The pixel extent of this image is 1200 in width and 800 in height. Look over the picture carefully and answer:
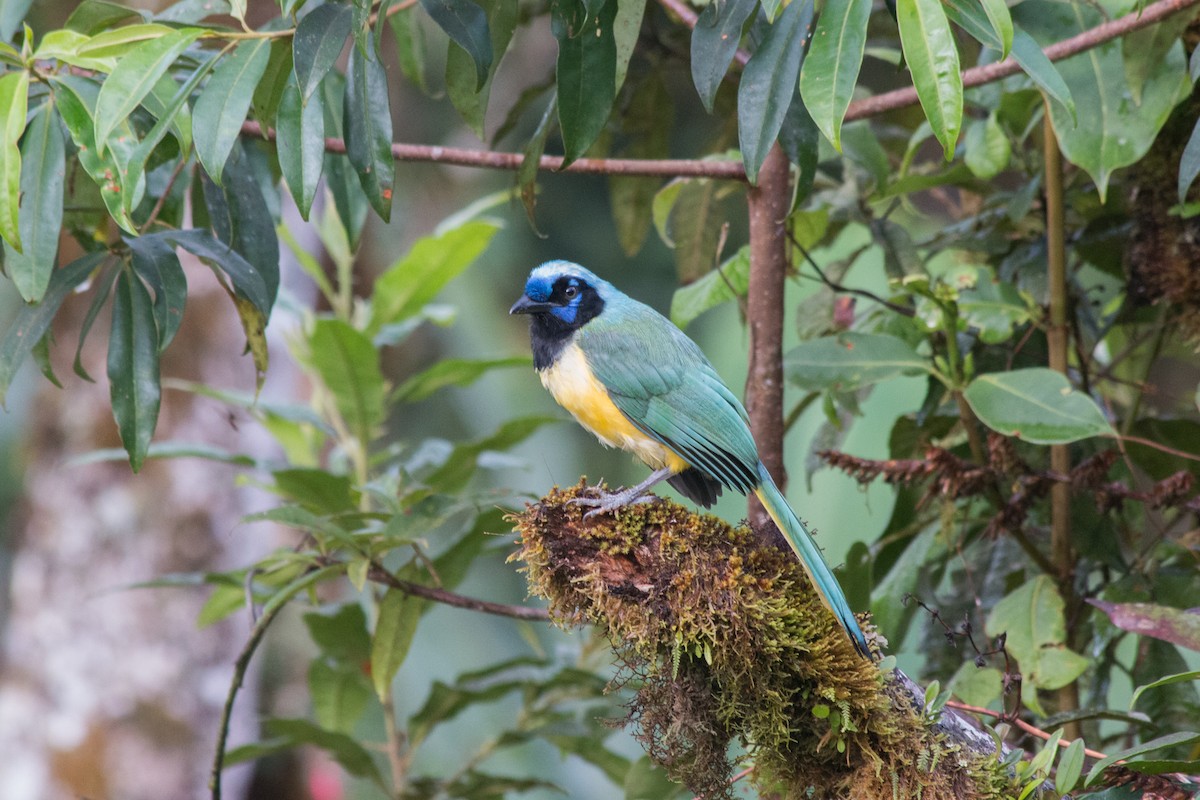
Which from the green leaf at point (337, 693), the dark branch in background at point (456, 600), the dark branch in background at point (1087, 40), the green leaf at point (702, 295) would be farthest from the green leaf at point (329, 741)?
the dark branch in background at point (1087, 40)

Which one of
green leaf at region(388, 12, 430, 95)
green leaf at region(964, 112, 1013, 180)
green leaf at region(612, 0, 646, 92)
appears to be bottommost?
green leaf at region(612, 0, 646, 92)

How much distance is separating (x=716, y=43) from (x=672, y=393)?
71 cm

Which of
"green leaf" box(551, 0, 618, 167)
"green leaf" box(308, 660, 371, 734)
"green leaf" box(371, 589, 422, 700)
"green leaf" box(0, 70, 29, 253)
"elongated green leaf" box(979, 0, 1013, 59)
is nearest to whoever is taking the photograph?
"elongated green leaf" box(979, 0, 1013, 59)

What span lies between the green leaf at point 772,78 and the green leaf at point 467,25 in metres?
0.45

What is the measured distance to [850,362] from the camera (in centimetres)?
244

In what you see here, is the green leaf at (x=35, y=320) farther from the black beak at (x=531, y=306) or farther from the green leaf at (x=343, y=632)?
the green leaf at (x=343, y=632)

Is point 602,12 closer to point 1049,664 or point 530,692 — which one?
point 1049,664

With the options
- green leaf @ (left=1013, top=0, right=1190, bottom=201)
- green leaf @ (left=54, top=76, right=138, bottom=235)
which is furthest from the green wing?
green leaf @ (left=54, top=76, right=138, bottom=235)

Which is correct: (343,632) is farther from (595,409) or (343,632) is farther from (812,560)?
(812,560)

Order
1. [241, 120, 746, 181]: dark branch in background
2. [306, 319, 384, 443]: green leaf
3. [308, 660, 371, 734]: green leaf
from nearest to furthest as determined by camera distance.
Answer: [241, 120, 746, 181]: dark branch in background, [306, 319, 384, 443]: green leaf, [308, 660, 371, 734]: green leaf

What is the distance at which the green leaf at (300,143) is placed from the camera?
1.86 meters

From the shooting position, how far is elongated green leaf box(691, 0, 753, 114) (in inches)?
74.5

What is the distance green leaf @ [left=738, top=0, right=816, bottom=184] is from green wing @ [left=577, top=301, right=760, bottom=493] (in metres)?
0.57

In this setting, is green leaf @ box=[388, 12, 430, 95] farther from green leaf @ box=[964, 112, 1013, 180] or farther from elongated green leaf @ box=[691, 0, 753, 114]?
green leaf @ box=[964, 112, 1013, 180]
